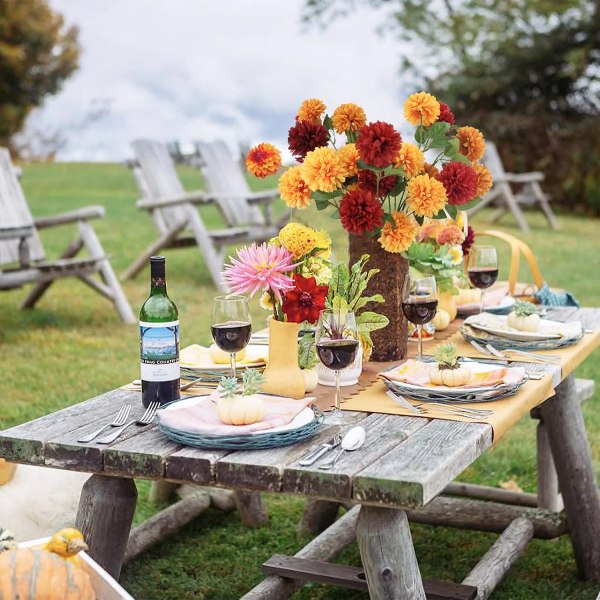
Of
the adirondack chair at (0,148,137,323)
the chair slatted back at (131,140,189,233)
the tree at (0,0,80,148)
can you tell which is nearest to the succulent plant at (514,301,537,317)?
the adirondack chair at (0,148,137,323)

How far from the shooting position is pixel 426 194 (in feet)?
8.12

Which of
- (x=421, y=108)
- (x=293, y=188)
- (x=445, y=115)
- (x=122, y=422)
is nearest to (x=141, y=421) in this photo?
(x=122, y=422)

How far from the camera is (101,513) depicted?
2170 mm

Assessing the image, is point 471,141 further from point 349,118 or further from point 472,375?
point 472,375

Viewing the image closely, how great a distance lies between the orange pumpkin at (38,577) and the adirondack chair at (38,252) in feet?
14.1

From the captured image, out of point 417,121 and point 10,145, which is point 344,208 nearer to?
point 417,121

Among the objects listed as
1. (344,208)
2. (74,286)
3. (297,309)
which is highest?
(344,208)

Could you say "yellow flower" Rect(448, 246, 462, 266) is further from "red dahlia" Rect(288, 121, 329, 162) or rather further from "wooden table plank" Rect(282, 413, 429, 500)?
"wooden table plank" Rect(282, 413, 429, 500)

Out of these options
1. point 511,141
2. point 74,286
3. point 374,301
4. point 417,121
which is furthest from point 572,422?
point 511,141

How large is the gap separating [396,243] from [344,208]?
17 centimetres

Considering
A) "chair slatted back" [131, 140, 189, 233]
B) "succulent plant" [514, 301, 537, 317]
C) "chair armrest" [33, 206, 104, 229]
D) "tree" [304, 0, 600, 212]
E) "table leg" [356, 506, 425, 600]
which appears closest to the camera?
"table leg" [356, 506, 425, 600]

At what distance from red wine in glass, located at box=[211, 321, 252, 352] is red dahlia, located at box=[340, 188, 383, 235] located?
0.40m

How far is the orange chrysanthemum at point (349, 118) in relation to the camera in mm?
2652

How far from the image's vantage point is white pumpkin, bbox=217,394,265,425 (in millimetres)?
2031
